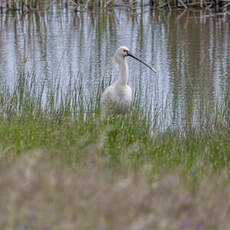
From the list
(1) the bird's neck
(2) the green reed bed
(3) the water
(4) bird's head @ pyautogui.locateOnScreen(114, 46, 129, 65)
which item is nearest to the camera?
(2) the green reed bed

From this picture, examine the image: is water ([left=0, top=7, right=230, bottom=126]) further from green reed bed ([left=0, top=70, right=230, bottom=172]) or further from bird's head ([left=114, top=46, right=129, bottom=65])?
bird's head ([left=114, top=46, right=129, bottom=65])

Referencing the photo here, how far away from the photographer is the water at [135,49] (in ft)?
28.3

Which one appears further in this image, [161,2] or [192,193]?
[161,2]

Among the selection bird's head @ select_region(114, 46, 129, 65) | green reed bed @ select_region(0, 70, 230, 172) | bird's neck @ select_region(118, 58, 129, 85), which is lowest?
green reed bed @ select_region(0, 70, 230, 172)

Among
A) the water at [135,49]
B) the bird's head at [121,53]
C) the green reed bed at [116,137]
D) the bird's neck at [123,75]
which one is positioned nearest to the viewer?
the green reed bed at [116,137]

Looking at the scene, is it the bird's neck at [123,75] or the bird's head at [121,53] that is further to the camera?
the bird's head at [121,53]

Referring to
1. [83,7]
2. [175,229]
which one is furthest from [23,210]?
[83,7]

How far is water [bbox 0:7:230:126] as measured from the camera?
8.62 meters

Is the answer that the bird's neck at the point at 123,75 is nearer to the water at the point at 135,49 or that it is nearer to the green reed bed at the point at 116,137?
the green reed bed at the point at 116,137

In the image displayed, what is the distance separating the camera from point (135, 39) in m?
12.9

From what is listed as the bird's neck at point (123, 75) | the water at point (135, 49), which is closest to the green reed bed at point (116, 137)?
the bird's neck at point (123, 75)

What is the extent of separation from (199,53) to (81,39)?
316 centimetres

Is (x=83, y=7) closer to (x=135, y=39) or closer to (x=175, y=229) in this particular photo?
(x=135, y=39)

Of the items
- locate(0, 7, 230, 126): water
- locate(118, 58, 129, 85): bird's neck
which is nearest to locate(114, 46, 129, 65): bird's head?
locate(118, 58, 129, 85): bird's neck
